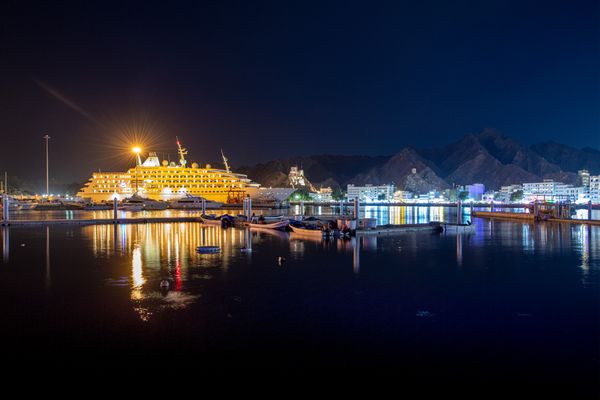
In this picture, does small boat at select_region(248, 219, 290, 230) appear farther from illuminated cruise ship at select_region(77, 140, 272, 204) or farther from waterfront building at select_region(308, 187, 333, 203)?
waterfront building at select_region(308, 187, 333, 203)

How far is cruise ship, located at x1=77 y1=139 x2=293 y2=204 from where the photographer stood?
6353 centimetres

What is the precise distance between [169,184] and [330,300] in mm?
60120

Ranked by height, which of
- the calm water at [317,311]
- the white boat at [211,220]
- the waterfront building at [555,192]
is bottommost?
the calm water at [317,311]

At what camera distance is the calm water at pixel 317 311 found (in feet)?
16.8

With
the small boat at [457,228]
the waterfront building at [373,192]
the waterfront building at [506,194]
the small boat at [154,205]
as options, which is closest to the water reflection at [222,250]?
the small boat at [457,228]

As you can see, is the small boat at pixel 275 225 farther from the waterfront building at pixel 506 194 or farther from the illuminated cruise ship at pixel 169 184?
the waterfront building at pixel 506 194

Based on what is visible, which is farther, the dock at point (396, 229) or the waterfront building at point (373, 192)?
the waterfront building at point (373, 192)

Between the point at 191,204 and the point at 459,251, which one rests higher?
the point at 191,204

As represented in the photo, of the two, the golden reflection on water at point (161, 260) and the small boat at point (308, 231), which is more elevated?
the small boat at point (308, 231)

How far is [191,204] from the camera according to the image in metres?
58.0

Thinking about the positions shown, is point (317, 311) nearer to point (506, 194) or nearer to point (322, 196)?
point (322, 196)

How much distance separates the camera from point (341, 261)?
12242 mm

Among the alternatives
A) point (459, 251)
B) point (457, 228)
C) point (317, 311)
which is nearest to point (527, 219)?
point (457, 228)

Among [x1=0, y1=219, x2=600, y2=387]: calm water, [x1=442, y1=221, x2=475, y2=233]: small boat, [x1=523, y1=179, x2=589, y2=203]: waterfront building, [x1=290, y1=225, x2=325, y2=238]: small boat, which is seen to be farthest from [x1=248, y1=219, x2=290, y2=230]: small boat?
[x1=523, y1=179, x2=589, y2=203]: waterfront building
